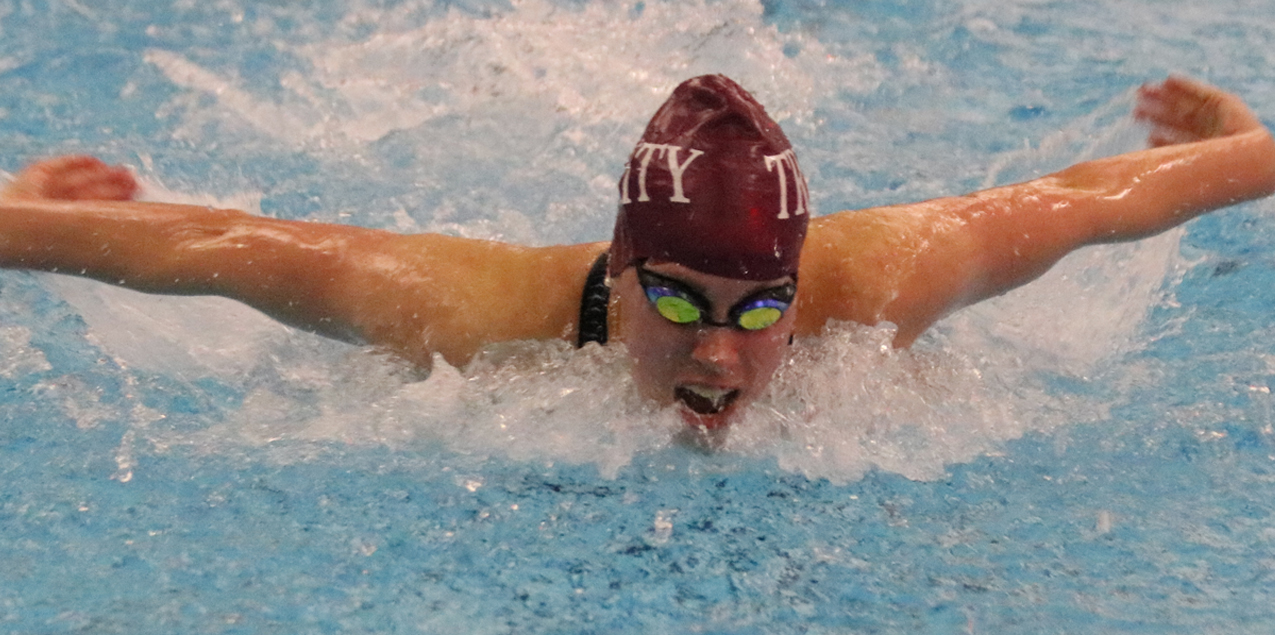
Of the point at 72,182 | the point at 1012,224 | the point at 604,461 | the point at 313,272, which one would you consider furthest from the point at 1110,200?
the point at 72,182

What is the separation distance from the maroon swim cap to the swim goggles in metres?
0.04

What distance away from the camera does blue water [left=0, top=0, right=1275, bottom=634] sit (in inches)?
83.9

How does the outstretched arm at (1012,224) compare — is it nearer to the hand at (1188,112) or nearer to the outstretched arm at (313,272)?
the hand at (1188,112)

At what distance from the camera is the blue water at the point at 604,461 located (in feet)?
6.99

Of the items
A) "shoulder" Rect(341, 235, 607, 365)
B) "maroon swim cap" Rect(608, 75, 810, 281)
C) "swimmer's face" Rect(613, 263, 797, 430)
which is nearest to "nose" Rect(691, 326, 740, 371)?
"swimmer's face" Rect(613, 263, 797, 430)

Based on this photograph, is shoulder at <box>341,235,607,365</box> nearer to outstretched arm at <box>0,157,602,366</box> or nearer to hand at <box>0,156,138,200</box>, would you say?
outstretched arm at <box>0,157,602,366</box>

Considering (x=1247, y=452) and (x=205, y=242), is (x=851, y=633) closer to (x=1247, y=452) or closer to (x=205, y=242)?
(x=1247, y=452)

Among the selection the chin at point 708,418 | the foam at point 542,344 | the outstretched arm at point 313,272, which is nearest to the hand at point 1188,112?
the foam at point 542,344

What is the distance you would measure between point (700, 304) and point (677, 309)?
4 cm

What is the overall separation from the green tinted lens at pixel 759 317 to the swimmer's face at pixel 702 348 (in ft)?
0.05

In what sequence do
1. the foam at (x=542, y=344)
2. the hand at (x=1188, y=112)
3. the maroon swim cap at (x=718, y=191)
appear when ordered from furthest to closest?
the hand at (x=1188, y=112)
the foam at (x=542, y=344)
the maroon swim cap at (x=718, y=191)

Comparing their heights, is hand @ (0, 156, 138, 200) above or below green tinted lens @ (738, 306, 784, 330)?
below

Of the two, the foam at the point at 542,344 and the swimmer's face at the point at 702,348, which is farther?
the foam at the point at 542,344

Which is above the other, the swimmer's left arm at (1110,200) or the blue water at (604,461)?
the swimmer's left arm at (1110,200)
